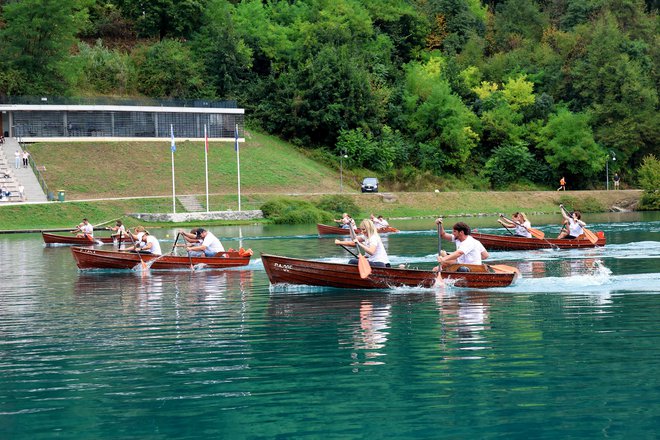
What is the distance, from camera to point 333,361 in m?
17.0

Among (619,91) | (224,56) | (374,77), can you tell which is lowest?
(619,91)

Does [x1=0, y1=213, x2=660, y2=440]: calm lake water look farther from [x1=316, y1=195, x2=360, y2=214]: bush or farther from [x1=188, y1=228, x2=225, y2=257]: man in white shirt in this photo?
[x1=316, y1=195, x2=360, y2=214]: bush

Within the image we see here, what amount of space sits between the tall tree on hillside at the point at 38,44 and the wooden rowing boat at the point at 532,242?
199 feet

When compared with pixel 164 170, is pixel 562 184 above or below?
below

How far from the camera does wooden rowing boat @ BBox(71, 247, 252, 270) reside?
3588 centimetres

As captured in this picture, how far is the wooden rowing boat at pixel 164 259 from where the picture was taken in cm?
3588

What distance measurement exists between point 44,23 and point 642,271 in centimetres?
7325

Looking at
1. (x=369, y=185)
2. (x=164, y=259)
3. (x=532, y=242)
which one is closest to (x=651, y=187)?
(x=369, y=185)

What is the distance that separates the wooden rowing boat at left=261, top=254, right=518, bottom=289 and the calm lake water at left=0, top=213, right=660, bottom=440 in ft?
1.08

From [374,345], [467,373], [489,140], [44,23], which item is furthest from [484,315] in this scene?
[489,140]

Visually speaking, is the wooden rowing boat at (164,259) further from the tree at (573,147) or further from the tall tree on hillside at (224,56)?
the tree at (573,147)

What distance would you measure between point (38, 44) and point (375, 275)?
244ft

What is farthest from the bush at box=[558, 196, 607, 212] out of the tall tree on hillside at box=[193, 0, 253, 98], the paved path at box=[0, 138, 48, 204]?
the paved path at box=[0, 138, 48, 204]

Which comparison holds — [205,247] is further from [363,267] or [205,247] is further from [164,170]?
[164,170]
